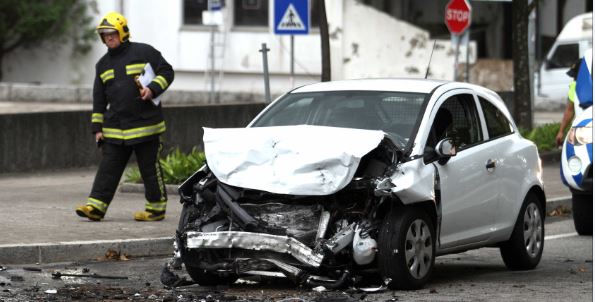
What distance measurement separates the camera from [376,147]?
31.3 ft

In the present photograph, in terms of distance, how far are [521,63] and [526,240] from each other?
1192 centimetres

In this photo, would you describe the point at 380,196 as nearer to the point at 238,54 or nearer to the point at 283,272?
the point at 283,272

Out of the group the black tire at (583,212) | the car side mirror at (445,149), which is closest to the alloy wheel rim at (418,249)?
the car side mirror at (445,149)

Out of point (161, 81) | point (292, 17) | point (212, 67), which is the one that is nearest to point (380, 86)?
point (161, 81)

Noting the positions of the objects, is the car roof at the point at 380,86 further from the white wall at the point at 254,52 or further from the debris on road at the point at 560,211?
the white wall at the point at 254,52

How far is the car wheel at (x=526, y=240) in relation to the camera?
442 inches

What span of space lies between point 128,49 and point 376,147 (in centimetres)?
→ 424

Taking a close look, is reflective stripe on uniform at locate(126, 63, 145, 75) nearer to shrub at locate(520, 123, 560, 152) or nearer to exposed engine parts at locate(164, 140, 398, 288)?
exposed engine parts at locate(164, 140, 398, 288)

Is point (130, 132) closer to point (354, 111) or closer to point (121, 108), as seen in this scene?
point (121, 108)

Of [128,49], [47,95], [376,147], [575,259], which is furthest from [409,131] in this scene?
[47,95]

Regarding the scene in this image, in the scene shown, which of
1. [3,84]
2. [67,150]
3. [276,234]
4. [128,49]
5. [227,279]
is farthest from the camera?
[3,84]

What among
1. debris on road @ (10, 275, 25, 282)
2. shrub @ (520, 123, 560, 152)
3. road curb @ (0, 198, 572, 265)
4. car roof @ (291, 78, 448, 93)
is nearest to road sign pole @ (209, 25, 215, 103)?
shrub @ (520, 123, 560, 152)

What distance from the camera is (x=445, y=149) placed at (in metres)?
9.91

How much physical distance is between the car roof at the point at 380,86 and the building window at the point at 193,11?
2564 cm
